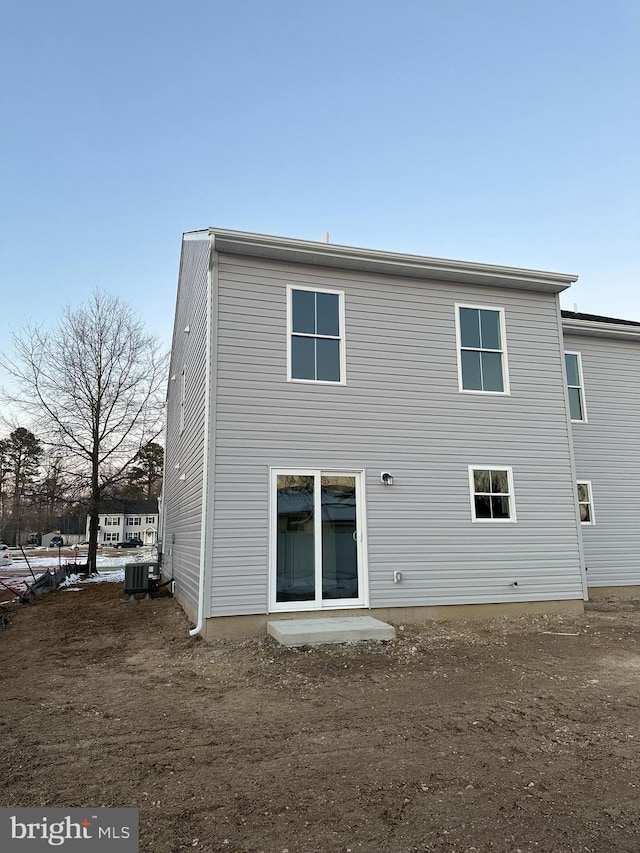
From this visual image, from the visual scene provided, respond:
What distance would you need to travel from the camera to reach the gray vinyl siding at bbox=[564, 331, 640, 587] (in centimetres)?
1074

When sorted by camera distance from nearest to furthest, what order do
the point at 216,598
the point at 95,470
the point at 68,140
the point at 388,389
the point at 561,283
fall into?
the point at 216,598, the point at 388,389, the point at 561,283, the point at 68,140, the point at 95,470

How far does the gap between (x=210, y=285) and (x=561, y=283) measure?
610 centimetres

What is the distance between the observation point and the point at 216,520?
702 cm

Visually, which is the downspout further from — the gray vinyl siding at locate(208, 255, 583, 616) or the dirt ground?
the dirt ground

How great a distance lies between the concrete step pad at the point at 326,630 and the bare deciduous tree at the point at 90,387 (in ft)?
49.9

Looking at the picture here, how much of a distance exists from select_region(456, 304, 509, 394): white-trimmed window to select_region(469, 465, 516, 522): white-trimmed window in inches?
52.7

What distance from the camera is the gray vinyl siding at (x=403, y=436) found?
24.0ft

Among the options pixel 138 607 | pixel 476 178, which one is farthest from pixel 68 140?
pixel 138 607

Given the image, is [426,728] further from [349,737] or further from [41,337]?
[41,337]

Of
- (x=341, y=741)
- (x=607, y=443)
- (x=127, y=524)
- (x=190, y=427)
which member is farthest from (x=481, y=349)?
(x=127, y=524)

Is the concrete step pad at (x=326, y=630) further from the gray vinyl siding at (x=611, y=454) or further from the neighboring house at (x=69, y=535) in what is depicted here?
the neighboring house at (x=69, y=535)

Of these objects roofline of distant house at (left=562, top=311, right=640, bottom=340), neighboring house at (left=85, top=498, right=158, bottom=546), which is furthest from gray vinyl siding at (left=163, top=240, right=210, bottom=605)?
neighboring house at (left=85, top=498, right=158, bottom=546)

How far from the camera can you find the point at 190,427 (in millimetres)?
9727

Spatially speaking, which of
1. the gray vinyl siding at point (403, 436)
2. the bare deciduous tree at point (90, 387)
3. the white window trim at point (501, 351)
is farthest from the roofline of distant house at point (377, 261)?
the bare deciduous tree at point (90, 387)
